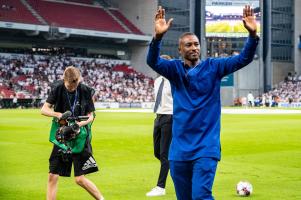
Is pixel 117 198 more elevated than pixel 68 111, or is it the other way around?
pixel 68 111

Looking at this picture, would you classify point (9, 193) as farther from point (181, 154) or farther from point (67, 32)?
point (67, 32)

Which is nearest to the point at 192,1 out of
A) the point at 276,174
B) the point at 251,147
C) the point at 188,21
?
the point at 188,21

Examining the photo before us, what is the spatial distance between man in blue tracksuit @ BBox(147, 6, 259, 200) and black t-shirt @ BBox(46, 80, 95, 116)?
2522 mm

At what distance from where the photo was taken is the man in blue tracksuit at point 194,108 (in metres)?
6.29

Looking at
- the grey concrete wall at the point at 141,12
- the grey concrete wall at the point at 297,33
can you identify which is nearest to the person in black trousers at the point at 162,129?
the grey concrete wall at the point at 141,12

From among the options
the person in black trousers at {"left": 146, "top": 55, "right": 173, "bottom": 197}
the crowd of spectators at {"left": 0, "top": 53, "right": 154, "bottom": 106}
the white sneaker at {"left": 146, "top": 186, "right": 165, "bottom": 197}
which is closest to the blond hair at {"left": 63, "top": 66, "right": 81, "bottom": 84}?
the person in black trousers at {"left": 146, "top": 55, "right": 173, "bottom": 197}

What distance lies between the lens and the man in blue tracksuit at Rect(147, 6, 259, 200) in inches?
248

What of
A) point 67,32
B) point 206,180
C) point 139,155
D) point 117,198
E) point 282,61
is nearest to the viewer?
point 206,180

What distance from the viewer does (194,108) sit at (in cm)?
641

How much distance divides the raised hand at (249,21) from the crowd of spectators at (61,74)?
54302 mm

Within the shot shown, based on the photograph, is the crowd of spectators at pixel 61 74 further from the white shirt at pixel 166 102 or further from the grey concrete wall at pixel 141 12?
the white shirt at pixel 166 102

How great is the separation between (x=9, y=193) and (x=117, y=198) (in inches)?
79.1

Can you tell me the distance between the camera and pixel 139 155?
56.9ft

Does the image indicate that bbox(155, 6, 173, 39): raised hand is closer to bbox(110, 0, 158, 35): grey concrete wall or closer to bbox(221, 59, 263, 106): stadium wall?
bbox(110, 0, 158, 35): grey concrete wall
